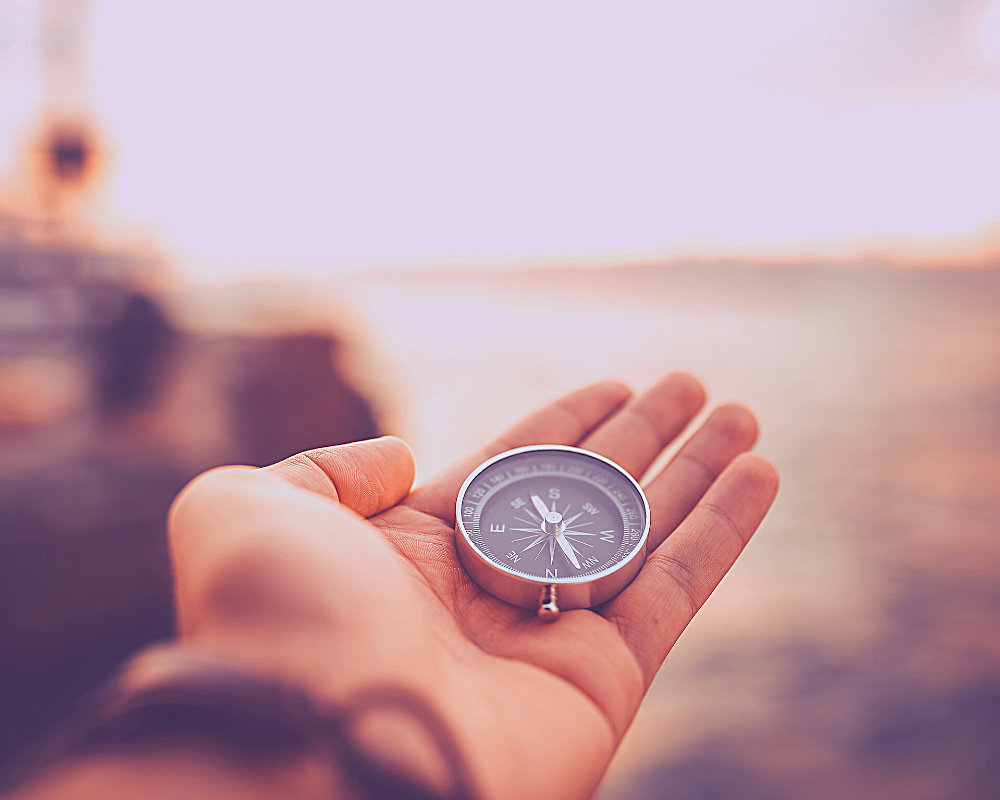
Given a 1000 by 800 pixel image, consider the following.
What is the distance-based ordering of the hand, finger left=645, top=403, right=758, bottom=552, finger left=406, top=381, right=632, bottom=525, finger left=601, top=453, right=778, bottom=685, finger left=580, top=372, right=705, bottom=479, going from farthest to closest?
finger left=580, top=372, right=705, bottom=479 < finger left=645, top=403, right=758, bottom=552 < finger left=406, top=381, right=632, bottom=525 < finger left=601, top=453, right=778, bottom=685 < the hand

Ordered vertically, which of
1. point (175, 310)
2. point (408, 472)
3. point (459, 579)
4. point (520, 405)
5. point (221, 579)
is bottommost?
point (520, 405)

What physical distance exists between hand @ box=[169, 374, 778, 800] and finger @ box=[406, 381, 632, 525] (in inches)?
0.7

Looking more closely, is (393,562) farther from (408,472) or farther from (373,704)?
(408,472)

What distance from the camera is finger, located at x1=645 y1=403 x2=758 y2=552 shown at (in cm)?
316

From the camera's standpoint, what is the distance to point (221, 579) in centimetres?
177

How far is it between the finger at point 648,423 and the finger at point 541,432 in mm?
99

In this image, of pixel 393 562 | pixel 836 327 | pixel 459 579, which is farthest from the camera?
pixel 836 327

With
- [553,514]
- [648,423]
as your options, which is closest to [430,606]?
[553,514]

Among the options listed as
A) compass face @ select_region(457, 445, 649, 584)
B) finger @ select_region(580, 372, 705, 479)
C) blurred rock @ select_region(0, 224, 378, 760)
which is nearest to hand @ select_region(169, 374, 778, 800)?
compass face @ select_region(457, 445, 649, 584)

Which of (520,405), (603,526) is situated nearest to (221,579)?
(603,526)

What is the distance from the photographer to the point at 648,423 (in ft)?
12.1

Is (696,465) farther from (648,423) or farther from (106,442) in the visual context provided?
(106,442)

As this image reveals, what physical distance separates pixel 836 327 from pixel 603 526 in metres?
20.0

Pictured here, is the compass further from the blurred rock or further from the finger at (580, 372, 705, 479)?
the blurred rock
